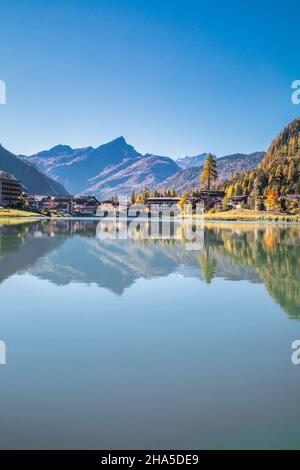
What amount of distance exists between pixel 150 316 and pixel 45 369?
569cm

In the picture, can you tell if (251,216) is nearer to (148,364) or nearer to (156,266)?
(156,266)

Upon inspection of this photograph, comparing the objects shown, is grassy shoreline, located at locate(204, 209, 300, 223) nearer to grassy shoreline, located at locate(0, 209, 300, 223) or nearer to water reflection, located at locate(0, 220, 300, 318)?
grassy shoreline, located at locate(0, 209, 300, 223)

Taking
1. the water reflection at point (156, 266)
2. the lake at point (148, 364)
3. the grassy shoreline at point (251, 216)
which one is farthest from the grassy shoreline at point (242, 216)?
the lake at point (148, 364)

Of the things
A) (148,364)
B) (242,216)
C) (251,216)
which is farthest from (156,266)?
(242,216)

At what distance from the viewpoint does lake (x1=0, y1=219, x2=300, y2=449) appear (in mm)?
6812

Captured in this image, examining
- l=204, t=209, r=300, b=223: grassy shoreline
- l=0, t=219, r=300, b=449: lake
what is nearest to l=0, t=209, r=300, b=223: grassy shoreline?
l=204, t=209, r=300, b=223: grassy shoreline

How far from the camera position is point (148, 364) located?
986cm

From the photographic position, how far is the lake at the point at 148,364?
6812mm

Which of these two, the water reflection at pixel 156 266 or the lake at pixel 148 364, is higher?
the water reflection at pixel 156 266

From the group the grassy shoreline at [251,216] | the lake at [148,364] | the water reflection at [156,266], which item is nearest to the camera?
the lake at [148,364]

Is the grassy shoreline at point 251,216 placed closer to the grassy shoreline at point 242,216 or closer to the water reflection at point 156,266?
the grassy shoreline at point 242,216

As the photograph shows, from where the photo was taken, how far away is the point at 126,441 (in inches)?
255
